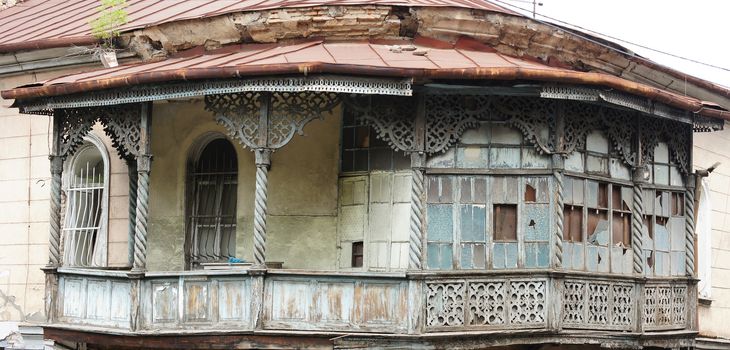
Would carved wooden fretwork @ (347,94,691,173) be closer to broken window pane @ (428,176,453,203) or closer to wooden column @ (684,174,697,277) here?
broken window pane @ (428,176,453,203)

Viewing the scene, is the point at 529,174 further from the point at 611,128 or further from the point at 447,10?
the point at 447,10

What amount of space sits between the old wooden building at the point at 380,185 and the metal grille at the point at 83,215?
1.07 meters

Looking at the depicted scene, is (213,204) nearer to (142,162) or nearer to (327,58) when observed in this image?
(142,162)

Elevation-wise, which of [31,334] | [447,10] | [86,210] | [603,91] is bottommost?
[31,334]

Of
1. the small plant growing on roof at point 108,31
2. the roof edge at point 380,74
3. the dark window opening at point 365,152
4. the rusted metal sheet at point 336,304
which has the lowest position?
the rusted metal sheet at point 336,304

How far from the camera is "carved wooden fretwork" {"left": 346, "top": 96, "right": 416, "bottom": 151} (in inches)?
568

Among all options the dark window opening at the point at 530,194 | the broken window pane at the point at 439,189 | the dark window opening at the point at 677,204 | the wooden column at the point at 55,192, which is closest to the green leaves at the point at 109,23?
the wooden column at the point at 55,192

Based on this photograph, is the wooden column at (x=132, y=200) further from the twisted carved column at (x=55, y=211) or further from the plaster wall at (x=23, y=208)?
the plaster wall at (x=23, y=208)

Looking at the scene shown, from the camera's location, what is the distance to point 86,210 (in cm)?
1808

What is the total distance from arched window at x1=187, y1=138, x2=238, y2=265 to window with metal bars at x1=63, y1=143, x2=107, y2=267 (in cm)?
188

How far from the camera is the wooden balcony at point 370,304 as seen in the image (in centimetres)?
1423

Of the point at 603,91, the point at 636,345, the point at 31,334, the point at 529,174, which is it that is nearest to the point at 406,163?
the point at 529,174

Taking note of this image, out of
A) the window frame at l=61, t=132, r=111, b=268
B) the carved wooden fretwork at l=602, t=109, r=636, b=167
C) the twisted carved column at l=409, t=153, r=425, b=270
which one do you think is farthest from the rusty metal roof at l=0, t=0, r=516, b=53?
the twisted carved column at l=409, t=153, r=425, b=270

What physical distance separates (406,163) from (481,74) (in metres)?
1.66
